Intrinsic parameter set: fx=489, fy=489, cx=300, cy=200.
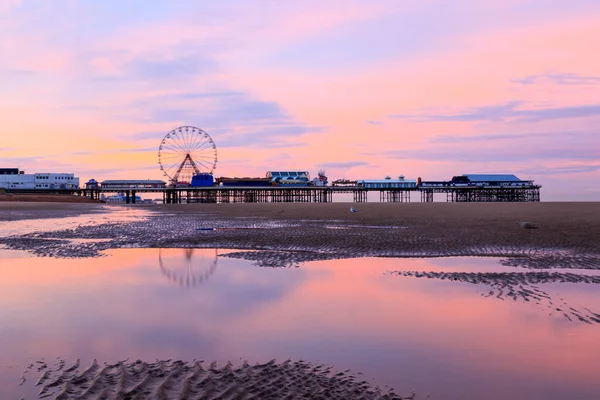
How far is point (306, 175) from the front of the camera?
552 feet

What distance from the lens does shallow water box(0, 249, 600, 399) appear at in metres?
5.80

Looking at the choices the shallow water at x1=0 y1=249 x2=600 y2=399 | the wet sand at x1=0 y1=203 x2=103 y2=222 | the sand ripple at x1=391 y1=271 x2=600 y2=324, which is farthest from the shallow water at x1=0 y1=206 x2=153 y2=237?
the sand ripple at x1=391 y1=271 x2=600 y2=324

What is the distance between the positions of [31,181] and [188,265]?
17164 centimetres

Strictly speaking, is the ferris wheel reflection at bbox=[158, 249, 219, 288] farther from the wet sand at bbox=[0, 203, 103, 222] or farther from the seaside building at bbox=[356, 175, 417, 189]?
the seaside building at bbox=[356, 175, 417, 189]

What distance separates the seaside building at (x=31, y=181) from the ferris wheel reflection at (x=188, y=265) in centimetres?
15551

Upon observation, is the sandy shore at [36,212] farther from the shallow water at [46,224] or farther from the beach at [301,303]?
the beach at [301,303]

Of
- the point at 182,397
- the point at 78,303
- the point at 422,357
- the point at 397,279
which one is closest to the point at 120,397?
the point at 182,397

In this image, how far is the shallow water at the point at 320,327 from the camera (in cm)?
580

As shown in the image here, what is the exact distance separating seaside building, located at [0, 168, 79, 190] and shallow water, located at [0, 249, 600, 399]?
162 meters

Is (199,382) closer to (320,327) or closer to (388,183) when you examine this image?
(320,327)

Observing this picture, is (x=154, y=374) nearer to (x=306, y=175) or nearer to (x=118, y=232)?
(x=118, y=232)

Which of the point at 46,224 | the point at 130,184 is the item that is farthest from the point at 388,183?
the point at 46,224

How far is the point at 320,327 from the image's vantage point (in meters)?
7.80

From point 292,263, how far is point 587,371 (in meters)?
9.78
